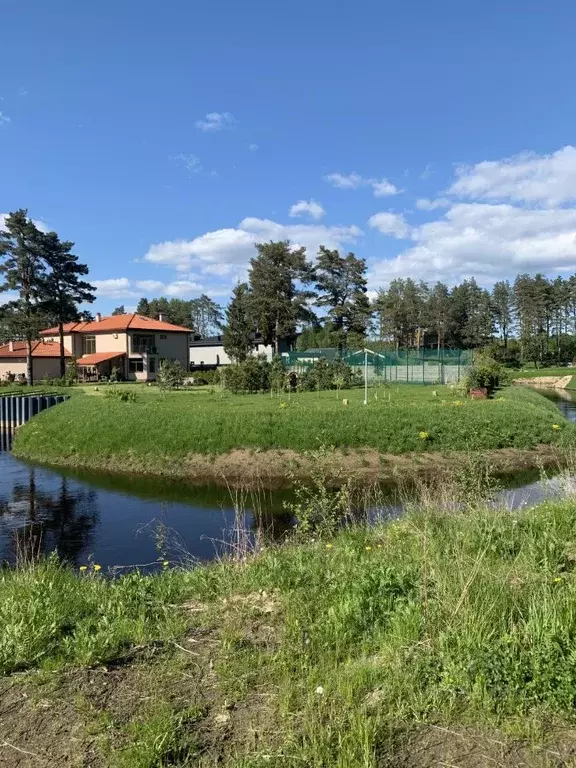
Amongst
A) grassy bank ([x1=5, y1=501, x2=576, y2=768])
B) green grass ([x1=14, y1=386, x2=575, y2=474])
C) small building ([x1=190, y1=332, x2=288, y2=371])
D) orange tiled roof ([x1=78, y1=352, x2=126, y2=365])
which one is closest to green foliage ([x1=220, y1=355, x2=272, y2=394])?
green grass ([x1=14, y1=386, x2=575, y2=474])

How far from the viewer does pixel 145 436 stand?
19922mm

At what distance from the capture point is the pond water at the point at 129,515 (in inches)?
403

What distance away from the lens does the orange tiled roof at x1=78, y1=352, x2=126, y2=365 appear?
2037 inches

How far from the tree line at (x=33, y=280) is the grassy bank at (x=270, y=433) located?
25225mm

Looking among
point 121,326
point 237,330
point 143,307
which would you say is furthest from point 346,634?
point 143,307

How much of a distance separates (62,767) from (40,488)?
14802 mm

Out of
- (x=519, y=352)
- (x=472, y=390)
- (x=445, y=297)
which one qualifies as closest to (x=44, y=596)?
(x=472, y=390)

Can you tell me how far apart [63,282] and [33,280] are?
2.80 m

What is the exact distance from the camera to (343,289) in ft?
213

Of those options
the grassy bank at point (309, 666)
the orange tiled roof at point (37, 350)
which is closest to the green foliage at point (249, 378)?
the grassy bank at point (309, 666)

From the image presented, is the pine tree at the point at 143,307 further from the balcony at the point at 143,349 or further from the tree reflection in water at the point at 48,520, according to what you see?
the tree reflection in water at the point at 48,520

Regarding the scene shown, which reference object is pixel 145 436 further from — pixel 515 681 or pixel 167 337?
pixel 167 337

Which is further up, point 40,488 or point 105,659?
point 105,659

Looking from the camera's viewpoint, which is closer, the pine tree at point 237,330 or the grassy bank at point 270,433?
the grassy bank at point 270,433
